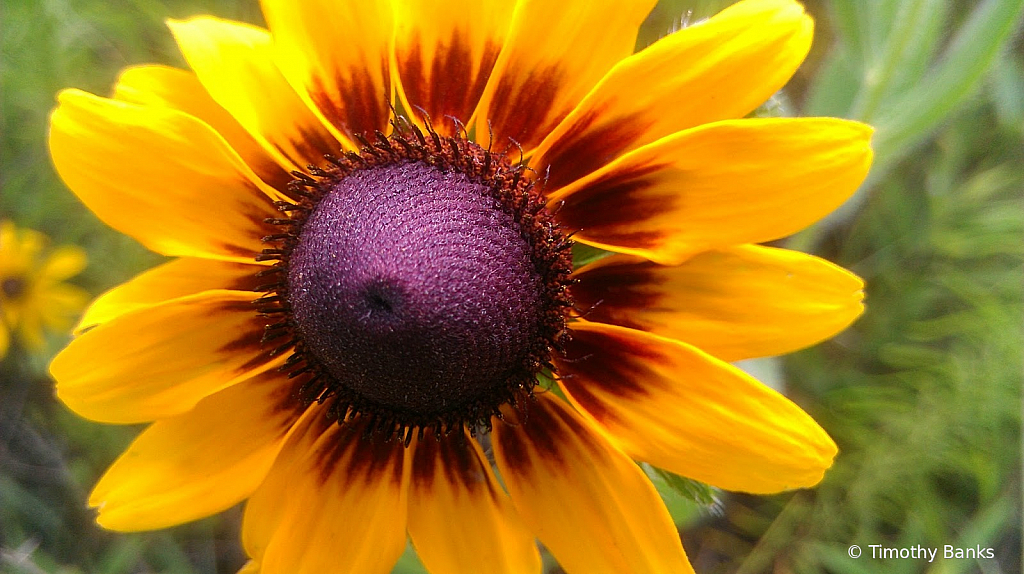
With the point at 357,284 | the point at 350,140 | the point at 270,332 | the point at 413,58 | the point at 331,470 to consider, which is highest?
the point at 413,58

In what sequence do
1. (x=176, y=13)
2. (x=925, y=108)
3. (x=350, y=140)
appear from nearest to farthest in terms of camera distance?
(x=350, y=140) → (x=925, y=108) → (x=176, y=13)

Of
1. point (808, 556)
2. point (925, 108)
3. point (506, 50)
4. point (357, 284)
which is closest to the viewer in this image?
point (357, 284)

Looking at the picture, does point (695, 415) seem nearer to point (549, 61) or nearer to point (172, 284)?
point (549, 61)

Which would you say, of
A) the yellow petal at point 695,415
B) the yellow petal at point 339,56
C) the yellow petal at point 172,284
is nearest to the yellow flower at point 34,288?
the yellow petal at point 172,284

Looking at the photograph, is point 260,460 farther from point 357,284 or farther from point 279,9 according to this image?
point 279,9

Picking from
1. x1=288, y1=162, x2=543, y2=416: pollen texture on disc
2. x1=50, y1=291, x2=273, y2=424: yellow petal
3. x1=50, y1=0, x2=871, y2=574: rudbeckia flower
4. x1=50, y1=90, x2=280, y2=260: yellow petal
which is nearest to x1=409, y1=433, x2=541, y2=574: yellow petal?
x1=50, y1=0, x2=871, y2=574: rudbeckia flower

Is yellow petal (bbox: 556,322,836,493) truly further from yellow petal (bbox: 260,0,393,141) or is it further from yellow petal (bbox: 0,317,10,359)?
yellow petal (bbox: 0,317,10,359)

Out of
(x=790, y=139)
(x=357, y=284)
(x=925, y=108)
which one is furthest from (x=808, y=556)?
(x=357, y=284)
